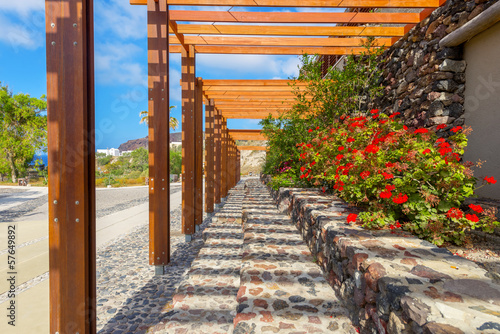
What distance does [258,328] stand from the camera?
6.24 feet

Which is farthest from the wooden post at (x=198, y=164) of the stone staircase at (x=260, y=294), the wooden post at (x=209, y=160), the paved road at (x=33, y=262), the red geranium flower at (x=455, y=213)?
the red geranium flower at (x=455, y=213)

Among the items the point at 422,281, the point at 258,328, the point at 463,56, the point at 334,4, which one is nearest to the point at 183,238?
the point at 258,328

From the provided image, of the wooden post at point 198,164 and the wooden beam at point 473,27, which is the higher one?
the wooden beam at point 473,27

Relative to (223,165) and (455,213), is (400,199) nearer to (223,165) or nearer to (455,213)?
(455,213)

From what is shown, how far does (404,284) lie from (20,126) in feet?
101

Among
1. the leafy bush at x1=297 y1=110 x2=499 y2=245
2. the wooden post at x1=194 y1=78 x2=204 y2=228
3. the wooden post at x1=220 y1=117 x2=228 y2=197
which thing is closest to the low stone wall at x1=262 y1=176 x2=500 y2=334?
the leafy bush at x1=297 y1=110 x2=499 y2=245

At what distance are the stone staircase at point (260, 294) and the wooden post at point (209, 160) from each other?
13.4 ft

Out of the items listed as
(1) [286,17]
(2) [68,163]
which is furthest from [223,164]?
(2) [68,163]

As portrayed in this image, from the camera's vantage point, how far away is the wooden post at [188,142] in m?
5.53

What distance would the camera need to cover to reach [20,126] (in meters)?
23.5

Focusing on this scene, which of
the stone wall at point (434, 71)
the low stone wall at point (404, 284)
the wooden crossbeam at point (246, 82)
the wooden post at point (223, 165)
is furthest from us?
the wooden post at point (223, 165)

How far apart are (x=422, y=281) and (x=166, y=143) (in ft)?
11.0

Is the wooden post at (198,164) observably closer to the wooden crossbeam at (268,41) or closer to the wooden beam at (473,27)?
the wooden crossbeam at (268,41)

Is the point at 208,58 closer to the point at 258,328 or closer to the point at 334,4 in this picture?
the point at 334,4
